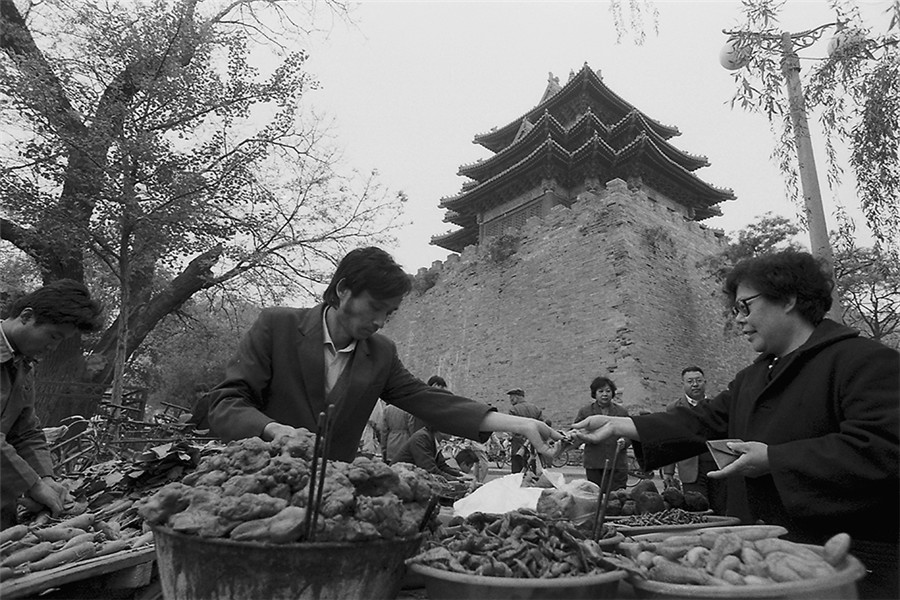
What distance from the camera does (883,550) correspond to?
1.55 m

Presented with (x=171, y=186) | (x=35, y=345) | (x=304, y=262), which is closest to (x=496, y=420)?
(x=35, y=345)

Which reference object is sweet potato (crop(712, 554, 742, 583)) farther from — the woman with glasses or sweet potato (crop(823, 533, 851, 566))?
the woman with glasses

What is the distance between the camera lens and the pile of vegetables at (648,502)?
2318 mm

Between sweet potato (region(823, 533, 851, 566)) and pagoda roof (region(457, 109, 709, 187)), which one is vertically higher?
pagoda roof (region(457, 109, 709, 187))

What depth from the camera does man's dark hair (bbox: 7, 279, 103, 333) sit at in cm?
234

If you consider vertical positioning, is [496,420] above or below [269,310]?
below

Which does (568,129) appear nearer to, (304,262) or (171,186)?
(304,262)

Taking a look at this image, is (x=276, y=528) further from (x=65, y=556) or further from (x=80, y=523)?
(x=80, y=523)

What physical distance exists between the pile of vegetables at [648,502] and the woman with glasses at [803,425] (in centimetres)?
17

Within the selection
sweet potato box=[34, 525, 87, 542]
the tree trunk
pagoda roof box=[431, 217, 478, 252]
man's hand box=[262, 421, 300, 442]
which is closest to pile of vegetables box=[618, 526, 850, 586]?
man's hand box=[262, 421, 300, 442]

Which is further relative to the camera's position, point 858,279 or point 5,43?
point 858,279

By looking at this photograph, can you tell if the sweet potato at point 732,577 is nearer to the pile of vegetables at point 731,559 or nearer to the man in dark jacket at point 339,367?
the pile of vegetables at point 731,559

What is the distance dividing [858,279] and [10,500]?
20401 millimetres

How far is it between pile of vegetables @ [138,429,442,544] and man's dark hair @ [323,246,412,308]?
2.91 ft
